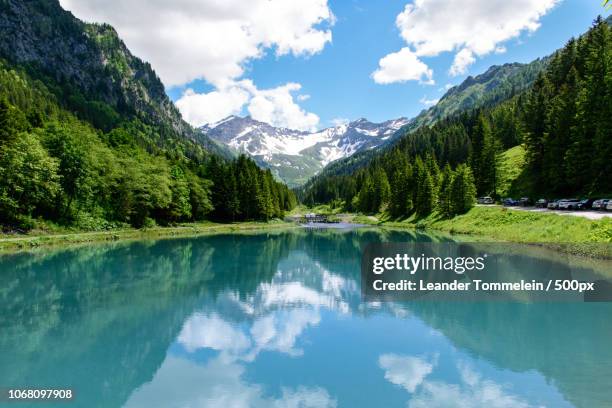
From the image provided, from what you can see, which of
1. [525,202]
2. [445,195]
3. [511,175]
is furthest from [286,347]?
[511,175]

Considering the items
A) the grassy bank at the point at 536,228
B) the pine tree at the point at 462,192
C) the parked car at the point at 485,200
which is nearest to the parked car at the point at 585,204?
the grassy bank at the point at 536,228

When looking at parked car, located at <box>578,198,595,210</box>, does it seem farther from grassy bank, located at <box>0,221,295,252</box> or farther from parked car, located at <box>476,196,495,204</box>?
grassy bank, located at <box>0,221,295,252</box>

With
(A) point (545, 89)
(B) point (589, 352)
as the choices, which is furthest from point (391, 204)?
(B) point (589, 352)

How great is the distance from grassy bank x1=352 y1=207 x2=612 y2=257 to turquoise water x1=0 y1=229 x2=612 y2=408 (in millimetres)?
16023

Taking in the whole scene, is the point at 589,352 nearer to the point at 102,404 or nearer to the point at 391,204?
the point at 102,404

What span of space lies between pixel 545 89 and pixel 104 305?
93604mm

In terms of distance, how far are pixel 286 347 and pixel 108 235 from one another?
53.9 meters

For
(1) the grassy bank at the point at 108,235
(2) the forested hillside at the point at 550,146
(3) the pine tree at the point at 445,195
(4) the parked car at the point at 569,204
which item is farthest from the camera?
(3) the pine tree at the point at 445,195

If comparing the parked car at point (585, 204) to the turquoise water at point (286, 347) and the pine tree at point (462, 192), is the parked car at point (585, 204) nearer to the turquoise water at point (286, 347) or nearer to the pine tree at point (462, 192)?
the pine tree at point (462, 192)

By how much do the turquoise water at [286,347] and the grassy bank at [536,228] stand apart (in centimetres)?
1602

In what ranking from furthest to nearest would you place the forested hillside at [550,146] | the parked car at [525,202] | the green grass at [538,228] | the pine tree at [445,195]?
the pine tree at [445,195] < the parked car at [525,202] < the forested hillside at [550,146] < the green grass at [538,228]

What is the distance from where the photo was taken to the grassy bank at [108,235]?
48.1m

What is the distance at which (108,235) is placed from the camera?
6238cm

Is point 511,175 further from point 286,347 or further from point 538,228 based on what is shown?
point 286,347
